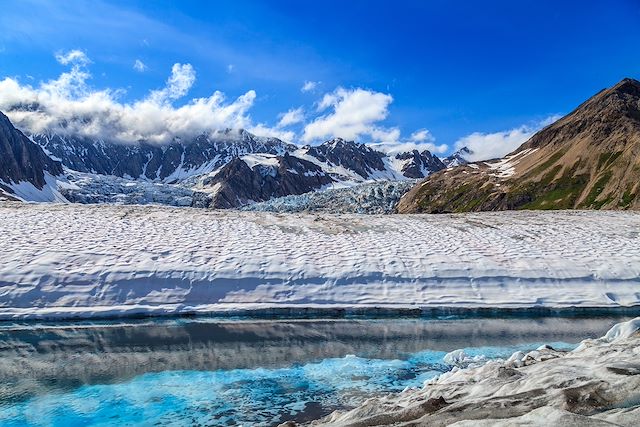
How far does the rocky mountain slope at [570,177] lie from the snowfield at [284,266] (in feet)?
310

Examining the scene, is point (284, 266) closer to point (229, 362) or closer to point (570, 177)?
point (229, 362)

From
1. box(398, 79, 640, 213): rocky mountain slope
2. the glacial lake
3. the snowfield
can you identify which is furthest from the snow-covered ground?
box(398, 79, 640, 213): rocky mountain slope

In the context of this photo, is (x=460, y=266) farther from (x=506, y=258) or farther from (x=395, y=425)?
(x=395, y=425)

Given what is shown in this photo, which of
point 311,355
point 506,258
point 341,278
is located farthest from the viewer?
point 506,258

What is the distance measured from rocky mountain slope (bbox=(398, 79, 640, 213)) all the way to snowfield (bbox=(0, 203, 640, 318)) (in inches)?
3722

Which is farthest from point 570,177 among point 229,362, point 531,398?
point 531,398

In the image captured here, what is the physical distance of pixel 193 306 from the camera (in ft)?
58.3

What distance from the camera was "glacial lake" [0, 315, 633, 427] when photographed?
32.2 ft

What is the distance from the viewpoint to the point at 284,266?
67.1 feet

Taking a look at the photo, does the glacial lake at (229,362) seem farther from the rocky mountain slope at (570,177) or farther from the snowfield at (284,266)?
the rocky mountain slope at (570,177)

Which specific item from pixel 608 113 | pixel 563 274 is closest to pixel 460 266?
pixel 563 274

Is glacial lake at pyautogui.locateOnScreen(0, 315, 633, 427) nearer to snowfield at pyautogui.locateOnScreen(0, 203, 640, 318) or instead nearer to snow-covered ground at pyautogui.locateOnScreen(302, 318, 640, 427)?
snowfield at pyautogui.locateOnScreen(0, 203, 640, 318)

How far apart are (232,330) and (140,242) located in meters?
8.36

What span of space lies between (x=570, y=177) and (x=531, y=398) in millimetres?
163417
